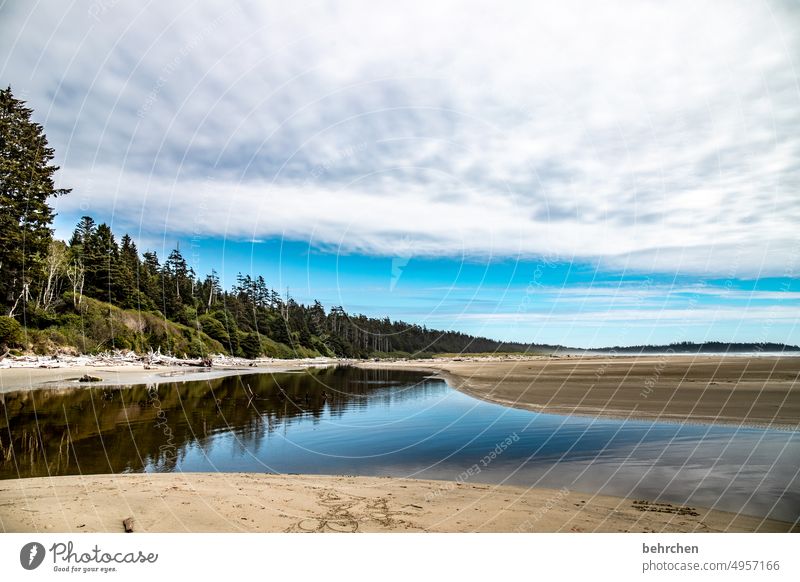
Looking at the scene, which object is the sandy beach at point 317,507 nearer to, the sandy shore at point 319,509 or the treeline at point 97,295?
the sandy shore at point 319,509

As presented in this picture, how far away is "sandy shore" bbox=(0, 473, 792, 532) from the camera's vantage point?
8297 mm

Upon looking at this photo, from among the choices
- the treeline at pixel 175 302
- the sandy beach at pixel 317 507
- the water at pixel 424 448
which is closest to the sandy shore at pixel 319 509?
the sandy beach at pixel 317 507

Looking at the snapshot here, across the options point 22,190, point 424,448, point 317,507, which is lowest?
point 424,448

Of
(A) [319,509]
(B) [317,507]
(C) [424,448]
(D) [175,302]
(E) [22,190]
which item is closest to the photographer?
(A) [319,509]

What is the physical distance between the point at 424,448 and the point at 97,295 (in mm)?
80886

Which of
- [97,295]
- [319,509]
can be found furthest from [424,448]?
[97,295]

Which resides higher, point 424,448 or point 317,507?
point 317,507

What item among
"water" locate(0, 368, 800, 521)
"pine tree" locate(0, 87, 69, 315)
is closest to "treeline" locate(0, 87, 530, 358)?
"pine tree" locate(0, 87, 69, 315)

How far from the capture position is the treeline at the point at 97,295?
1508 inches

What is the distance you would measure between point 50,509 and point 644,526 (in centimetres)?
1217

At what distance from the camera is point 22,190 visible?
1497 inches

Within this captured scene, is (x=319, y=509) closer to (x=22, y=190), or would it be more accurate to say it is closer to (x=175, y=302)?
(x=22, y=190)

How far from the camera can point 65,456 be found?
15.6 metres
